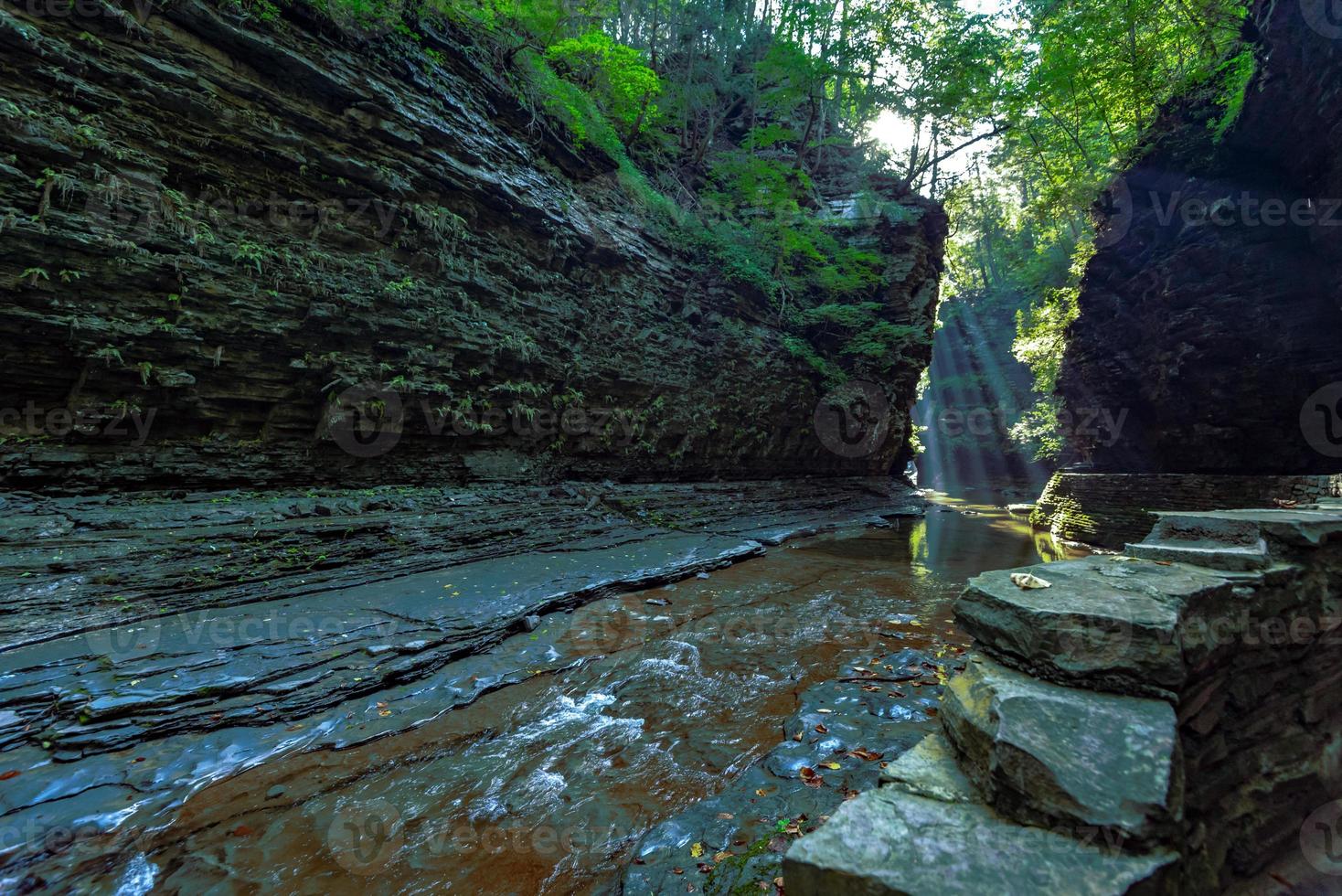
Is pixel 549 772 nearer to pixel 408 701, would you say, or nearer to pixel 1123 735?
pixel 408 701

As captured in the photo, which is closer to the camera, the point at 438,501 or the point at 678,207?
the point at 438,501

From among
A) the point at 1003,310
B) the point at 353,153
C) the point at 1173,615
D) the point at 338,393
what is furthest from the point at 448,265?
the point at 1003,310

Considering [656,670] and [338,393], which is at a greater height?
[338,393]

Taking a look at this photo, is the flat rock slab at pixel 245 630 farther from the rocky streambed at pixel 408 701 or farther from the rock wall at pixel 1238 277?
the rock wall at pixel 1238 277

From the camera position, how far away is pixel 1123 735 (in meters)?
1.50

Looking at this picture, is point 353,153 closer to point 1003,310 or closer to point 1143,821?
point 1143,821

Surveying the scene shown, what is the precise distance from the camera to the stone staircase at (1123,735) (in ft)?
4.06

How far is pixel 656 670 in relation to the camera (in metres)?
4.75

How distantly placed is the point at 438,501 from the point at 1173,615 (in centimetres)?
915

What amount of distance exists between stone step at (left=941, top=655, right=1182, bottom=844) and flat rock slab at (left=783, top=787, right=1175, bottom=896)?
0.06m

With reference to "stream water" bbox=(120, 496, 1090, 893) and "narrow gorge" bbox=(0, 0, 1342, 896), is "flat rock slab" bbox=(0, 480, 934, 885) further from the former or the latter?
"stream water" bbox=(120, 496, 1090, 893)

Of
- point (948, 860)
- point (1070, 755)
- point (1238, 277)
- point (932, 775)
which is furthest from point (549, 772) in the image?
point (1238, 277)

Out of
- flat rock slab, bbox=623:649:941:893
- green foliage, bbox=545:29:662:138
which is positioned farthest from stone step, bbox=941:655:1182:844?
green foliage, bbox=545:29:662:138

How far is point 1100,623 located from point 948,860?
43.4 inches
